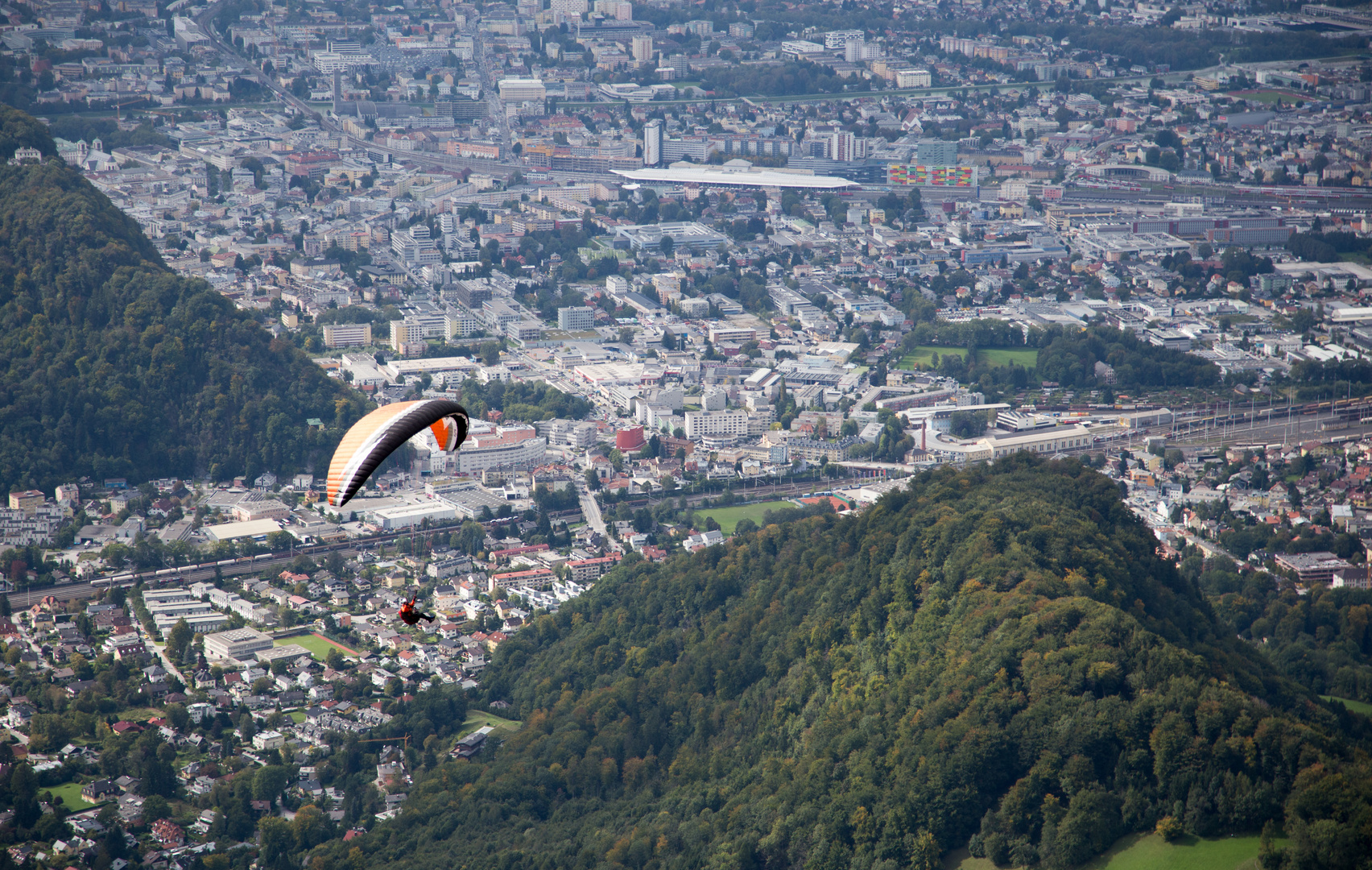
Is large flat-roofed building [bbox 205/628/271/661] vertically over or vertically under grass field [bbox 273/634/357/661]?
over

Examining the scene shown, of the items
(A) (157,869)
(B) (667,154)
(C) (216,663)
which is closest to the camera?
(A) (157,869)

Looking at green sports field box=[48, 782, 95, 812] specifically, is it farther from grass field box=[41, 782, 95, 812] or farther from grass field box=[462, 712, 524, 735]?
grass field box=[462, 712, 524, 735]

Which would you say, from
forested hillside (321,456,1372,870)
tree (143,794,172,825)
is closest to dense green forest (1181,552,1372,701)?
forested hillside (321,456,1372,870)

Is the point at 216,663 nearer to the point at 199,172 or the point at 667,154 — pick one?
the point at 199,172

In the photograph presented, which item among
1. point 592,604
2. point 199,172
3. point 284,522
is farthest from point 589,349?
point 199,172

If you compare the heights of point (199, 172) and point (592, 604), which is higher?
point (199, 172)
